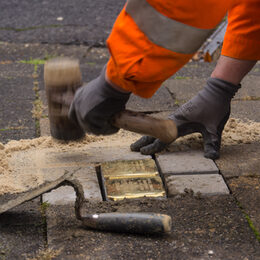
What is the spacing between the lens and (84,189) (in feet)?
7.86

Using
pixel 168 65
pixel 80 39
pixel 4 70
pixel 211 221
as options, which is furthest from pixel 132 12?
pixel 80 39

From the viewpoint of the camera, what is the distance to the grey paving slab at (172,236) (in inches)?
74.3

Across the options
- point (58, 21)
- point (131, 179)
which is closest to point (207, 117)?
point (131, 179)

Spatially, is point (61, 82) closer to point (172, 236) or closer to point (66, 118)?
point (66, 118)

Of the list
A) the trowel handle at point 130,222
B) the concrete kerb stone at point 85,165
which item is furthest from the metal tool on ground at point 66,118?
the trowel handle at point 130,222

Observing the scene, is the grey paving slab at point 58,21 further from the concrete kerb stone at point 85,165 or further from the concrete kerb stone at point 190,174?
the concrete kerb stone at point 190,174

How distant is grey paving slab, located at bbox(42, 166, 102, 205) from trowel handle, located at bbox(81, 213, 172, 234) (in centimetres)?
27

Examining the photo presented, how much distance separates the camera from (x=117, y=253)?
189 cm

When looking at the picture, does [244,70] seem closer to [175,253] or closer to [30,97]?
[175,253]

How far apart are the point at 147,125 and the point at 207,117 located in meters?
0.68

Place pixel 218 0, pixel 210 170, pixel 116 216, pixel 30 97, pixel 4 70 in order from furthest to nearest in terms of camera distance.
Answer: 1. pixel 4 70
2. pixel 30 97
3. pixel 210 170
4. pixel 116 216
5. pixel 218 0

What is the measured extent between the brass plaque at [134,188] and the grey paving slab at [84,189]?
6 cm

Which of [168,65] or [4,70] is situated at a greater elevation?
[168,65]

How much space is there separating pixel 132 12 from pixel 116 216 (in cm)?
79
